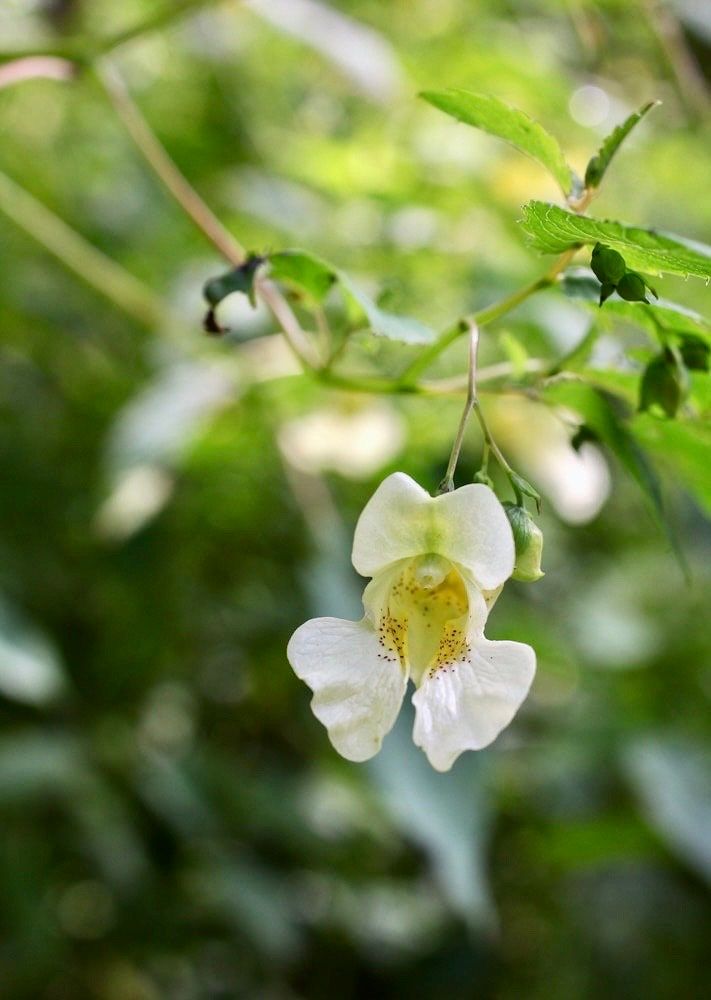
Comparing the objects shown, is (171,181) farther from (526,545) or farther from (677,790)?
(677,790)

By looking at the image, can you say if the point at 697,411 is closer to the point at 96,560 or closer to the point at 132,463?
the point at 132,463

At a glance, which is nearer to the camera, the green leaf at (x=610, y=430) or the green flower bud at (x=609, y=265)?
the green flower bud at (x=609, y=265)

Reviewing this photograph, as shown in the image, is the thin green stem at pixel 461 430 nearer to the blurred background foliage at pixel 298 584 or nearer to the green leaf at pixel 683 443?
the green leaf at pixel 683 443

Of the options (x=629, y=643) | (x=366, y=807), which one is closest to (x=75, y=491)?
→ (x=366, y=807)

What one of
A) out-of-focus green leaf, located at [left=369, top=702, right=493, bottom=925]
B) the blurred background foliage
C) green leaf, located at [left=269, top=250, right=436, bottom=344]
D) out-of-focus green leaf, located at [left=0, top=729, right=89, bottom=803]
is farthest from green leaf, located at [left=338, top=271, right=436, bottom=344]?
out-of-focus green leaf, located at [left=0, top=729, right=89, bottom=803]

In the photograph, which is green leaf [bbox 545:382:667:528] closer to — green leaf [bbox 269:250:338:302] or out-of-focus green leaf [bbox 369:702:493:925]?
green leaf [bbox 269:250:338:302]

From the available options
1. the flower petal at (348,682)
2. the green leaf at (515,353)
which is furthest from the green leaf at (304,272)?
the flower petal at (348,682)

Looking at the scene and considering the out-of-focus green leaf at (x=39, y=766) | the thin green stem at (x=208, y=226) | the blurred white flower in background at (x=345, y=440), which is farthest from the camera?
the out-of-focus green leaf at (x=39, y=766)
